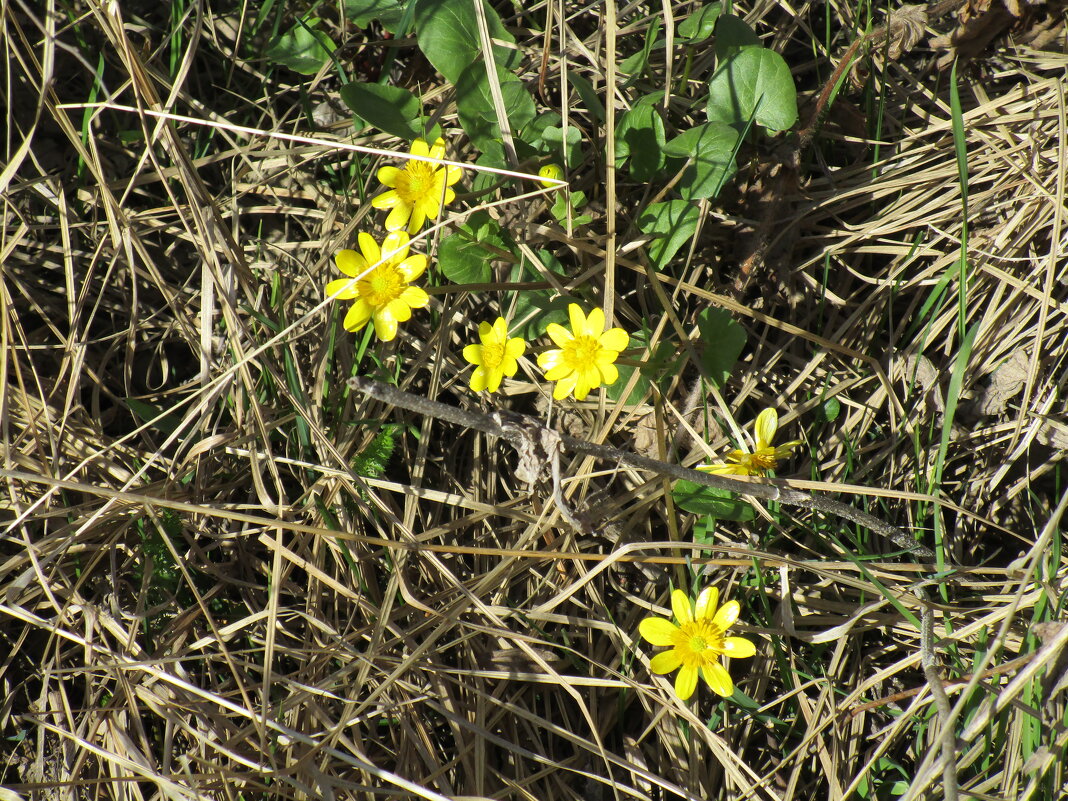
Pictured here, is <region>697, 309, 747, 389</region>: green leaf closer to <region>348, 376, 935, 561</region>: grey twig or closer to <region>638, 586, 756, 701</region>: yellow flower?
<region>348, 376, 935, 561</region>: grey twig

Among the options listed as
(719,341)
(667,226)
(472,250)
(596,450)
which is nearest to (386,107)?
(472,250)

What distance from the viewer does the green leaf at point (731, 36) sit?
7.06ft

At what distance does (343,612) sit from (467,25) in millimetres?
1695

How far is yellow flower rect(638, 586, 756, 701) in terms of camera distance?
6.13 feet

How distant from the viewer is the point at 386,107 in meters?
2.20

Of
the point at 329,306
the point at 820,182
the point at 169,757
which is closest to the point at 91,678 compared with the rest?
the point at 169,757

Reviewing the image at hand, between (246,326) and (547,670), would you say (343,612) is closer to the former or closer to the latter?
(547,670)

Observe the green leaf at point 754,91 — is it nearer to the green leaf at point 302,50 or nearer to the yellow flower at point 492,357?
the yellow flower at point 492,357

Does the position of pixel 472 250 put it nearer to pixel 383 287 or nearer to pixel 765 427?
pixel 383 287

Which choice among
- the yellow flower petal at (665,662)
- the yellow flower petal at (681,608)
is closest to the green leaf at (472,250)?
the yellow flower petal at (681,608)

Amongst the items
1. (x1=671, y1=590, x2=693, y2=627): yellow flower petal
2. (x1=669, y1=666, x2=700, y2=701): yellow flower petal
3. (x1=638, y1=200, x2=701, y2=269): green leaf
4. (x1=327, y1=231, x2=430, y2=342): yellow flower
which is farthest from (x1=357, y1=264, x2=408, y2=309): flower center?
(x1=669, y1=666, x2=700, y2=701): yellow flower petal

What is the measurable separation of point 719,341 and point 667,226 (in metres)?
0.35

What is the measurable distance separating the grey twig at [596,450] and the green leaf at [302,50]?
135 cm

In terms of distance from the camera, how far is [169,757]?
1974 millimetres
